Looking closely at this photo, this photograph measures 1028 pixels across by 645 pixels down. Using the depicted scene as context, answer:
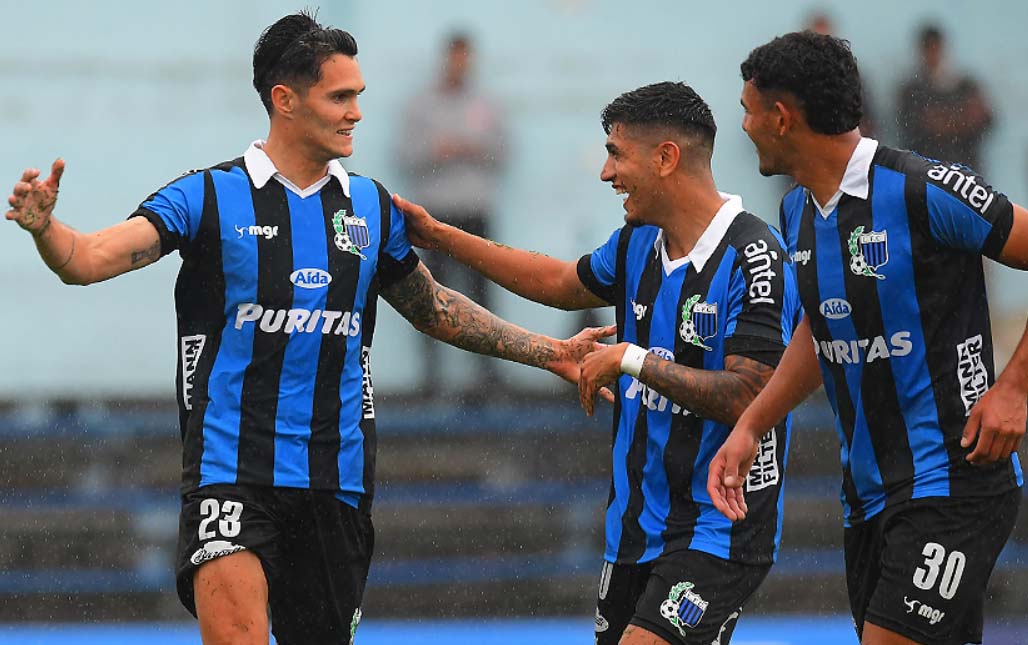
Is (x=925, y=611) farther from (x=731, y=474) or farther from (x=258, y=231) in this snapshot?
(x=258, y=231)

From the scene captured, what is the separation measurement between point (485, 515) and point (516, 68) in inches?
117

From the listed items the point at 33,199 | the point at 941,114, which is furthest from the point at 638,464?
the point at 941,114

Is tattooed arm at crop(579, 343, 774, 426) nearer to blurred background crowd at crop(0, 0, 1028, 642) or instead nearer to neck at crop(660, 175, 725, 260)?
neck at crop(660, 175, 725, 260)

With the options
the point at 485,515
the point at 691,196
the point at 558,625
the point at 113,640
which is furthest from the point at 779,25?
the point at 691,196

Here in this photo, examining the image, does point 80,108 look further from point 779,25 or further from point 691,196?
point 691,196

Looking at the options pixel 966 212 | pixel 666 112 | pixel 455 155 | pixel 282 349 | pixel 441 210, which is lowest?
pixel 282 349

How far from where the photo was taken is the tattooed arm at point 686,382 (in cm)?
486

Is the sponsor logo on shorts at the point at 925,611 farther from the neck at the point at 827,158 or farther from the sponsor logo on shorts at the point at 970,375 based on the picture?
the neck at the point at 827,158

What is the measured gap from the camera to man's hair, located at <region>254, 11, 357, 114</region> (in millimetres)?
5328

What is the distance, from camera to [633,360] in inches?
193

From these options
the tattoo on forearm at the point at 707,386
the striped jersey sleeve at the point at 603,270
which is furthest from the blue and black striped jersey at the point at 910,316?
the striped jersey sleeve at the point at 603,270

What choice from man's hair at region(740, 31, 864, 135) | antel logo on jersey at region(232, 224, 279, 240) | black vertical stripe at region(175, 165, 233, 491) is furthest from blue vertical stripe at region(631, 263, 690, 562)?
black vertical stripe at region(175, 165, 233, 491)

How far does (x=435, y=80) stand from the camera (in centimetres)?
1109

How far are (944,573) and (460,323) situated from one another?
5.92ft
